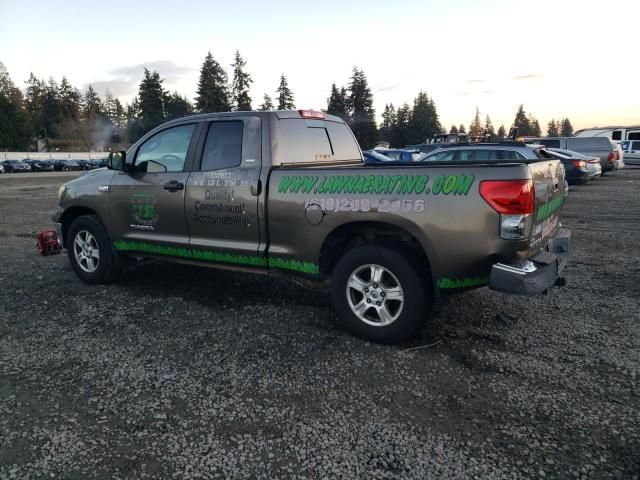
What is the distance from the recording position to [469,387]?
3188 mm

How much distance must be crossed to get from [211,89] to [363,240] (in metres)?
84.3

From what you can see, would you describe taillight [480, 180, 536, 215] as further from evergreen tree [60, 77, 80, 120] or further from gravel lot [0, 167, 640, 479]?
evergreen tree [60, 77, 80, 120]

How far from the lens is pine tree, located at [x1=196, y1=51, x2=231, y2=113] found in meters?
81.3

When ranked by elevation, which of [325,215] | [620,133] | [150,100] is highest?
[150,100]

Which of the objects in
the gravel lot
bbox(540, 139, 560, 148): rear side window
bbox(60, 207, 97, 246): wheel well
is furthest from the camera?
bbox(540, 139, 560, 148): rear side window

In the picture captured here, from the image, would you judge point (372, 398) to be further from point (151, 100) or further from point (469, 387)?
point (151, 100)

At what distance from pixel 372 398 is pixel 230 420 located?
932 millimetres

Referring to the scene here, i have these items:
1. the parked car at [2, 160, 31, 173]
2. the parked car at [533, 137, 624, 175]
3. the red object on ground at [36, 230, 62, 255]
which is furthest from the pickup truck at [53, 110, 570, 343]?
the parked car at [2, 160, 31, 173]

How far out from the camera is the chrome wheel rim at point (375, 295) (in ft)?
12.4

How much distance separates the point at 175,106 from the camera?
303 feet

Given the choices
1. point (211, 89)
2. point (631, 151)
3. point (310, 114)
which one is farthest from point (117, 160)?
point (211, 89)

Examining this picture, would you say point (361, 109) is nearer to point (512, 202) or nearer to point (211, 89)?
point (211, 89)

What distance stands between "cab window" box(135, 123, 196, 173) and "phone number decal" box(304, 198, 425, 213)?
176cm

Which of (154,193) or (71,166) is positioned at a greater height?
(71,166)
